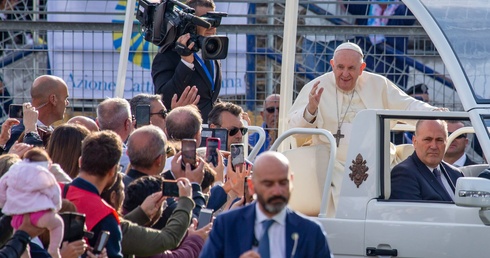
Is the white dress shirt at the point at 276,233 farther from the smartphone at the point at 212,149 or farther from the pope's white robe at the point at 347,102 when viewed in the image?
the pope's white robe at the point at 347,102

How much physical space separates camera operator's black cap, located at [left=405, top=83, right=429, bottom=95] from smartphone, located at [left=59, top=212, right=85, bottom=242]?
24.0ft

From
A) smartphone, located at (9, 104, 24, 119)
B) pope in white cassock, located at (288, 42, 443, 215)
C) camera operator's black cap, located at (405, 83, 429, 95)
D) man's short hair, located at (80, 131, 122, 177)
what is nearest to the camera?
man's short hair, located at (80, 131, 122, 177)

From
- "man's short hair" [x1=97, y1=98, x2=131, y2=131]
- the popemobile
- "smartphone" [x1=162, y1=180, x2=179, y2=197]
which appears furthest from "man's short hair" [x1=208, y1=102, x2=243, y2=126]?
"smartphone" [x1=162, y1=180, x2=179, y2=197]

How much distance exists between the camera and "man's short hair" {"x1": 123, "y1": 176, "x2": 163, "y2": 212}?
22.3 feet

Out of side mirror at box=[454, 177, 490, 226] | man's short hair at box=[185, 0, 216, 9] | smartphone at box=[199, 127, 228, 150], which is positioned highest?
man's short hair at box=[185, 0, 216, 9]

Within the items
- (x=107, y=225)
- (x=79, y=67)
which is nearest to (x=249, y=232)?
(x=107, y=225)

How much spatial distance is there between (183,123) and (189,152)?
97 centimetres

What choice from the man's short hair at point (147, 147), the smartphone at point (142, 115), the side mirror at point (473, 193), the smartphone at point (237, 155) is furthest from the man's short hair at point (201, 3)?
the side mirror at point (473, 193)

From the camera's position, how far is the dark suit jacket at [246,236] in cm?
566

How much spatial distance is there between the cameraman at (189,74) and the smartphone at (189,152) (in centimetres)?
302

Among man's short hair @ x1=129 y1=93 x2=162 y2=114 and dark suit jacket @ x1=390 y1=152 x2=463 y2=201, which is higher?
man's short hair @ x1=129 y1=93 x2=162 y2=114

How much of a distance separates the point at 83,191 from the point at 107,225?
208 mm

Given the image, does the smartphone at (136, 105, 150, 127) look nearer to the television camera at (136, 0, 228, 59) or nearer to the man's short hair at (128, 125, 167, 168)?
the television camera at (136, 0, 228, 59)

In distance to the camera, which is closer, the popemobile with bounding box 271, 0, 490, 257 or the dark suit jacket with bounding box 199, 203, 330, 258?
the dark suit jacket with bounding box 199, 203, 330, 258
